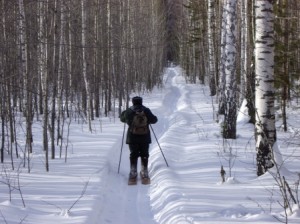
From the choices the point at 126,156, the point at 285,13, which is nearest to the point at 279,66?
the point at 285,13

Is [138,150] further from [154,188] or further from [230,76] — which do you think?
[230,76]

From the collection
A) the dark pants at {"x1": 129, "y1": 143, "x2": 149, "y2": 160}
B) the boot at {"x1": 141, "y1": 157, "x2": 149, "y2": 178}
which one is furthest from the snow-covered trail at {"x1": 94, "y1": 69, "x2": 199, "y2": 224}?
the dark pants at {"x1": 129, "y1": 143, "x2": 149, "y2": 160}

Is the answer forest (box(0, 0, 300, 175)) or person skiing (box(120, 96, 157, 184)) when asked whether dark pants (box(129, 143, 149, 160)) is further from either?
forest (box(0, 0, 300, 175))

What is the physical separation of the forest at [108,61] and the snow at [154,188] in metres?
0.63

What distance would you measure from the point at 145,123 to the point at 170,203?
2.92 m

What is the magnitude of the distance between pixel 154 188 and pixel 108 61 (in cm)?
1192

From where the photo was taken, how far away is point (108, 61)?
62.3 ft

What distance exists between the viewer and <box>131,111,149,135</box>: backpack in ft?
29.0

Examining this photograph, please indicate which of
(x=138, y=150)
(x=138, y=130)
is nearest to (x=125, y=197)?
(x=138, y=150)

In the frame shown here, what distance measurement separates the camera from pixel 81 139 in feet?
42.3

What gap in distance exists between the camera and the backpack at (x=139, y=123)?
884 cm

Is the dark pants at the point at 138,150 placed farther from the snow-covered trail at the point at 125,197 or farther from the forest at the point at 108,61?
the forest at the point at 108,61

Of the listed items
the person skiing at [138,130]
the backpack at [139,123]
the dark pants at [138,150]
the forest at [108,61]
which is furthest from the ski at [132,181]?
the forest at [108,61]

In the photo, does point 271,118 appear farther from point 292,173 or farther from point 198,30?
point 198,30
